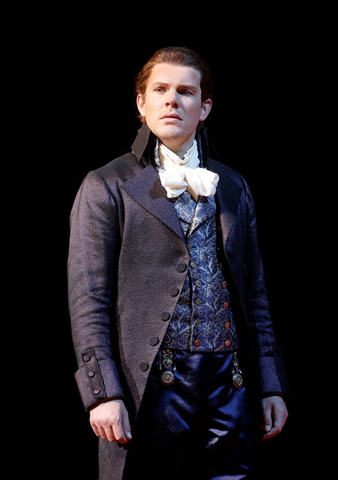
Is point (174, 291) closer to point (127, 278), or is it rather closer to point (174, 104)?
point (127, 278)

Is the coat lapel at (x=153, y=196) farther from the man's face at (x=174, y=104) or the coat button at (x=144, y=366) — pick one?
the coat button at (x=144, y=366)

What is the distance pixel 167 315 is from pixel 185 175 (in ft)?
1.50

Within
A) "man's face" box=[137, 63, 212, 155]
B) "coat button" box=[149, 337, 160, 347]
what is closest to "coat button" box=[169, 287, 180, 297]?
"coat button" box=[149, 337, 160, 347]

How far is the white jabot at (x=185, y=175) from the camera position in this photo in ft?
7.17

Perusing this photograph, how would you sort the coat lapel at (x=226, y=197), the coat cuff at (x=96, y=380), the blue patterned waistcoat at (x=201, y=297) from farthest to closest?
the coat lapel at (x=226, y=197) → the blue patterned waistcoat at (x=201, y=297) → the coat cuff at (x=96, y=380)

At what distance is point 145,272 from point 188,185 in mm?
318

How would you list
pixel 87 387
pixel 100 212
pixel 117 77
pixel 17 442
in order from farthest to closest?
pixel 117 77, pixel 17 442, pixel 100 212, pixel 87 387

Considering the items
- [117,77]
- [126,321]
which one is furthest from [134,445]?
[117,77]

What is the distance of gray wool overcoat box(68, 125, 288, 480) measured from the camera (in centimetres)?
204

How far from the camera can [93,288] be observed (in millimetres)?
2082

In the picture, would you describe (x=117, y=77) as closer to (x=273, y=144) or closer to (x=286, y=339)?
(x=273, y=144)

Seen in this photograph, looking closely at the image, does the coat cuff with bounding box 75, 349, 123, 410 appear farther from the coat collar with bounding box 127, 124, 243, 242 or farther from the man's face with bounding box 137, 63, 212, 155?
the man's face with bounding box 137, 63, 212, 155

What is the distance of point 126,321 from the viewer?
83.0 inches

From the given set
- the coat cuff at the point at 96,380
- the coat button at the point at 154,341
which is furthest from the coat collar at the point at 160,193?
the coat cuff at the point at 96,380
